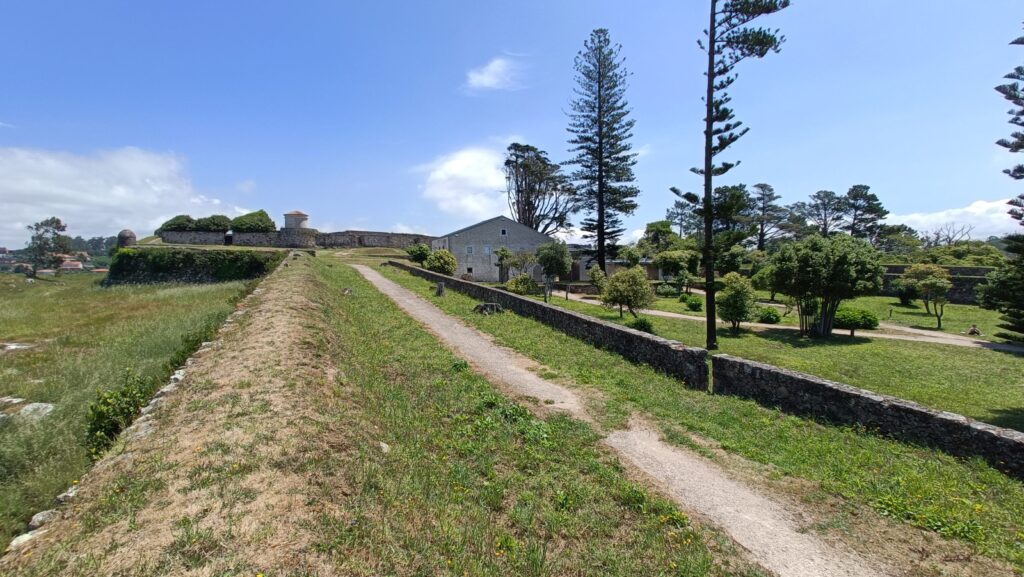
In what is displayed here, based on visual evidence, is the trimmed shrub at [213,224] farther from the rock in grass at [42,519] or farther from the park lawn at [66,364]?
the rock in grass at [42,519]

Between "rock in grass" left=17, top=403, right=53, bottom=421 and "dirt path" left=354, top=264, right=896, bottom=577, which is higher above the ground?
"dirt path" left=354, top=264, right=896, bottom=577

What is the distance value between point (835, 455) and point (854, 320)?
1696 cm

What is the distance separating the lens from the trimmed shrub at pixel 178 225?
44.0 metres

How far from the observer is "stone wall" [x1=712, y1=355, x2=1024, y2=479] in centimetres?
484

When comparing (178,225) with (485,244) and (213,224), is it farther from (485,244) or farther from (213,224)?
(485,244)

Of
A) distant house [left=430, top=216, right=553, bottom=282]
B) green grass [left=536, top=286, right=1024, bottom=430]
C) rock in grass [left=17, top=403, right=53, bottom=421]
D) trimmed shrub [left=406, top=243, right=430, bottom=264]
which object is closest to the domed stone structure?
trimmed shrub [left=406, top=243, right=430, bottom=264]

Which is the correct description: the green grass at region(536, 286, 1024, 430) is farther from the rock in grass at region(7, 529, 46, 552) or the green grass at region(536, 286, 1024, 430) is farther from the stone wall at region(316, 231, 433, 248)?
the stone wall at region(316, 231, 433, 248)

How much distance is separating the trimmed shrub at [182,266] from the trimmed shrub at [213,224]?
9.40 metres

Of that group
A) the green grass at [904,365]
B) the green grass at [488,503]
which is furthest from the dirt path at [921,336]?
the green grass at [488,503]

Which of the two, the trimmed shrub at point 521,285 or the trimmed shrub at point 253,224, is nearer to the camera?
the trimmed shrub at point 521,285

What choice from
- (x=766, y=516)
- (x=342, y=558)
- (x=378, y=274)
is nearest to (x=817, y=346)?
(x=766, y=516)

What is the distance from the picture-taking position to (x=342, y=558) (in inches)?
109

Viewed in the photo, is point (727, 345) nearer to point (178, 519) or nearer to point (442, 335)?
point (442, 335)

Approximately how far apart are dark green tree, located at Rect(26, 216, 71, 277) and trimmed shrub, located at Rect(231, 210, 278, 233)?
115ft
